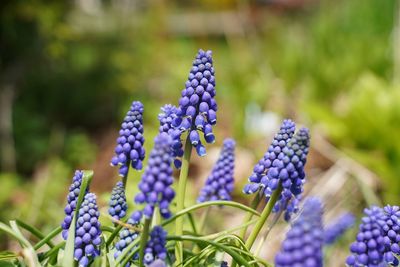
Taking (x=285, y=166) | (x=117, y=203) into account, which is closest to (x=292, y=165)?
(x=285, y=166)

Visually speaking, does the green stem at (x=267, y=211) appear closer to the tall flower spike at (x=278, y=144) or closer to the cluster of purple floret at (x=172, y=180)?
the cluster of purple floret at (x=172, y=180)

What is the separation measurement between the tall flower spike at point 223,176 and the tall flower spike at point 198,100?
58 centimetres

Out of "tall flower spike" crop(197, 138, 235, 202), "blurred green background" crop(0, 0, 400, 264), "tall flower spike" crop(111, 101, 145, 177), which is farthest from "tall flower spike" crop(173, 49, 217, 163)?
"blurred green background" crop(0, 0, 400, 264)

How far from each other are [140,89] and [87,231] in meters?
7.33

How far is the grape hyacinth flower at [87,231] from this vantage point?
1886 mm

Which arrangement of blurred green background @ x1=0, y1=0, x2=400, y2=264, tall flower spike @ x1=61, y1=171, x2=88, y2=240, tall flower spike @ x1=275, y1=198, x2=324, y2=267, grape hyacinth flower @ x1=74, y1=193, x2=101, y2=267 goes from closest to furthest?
1. tall flower spike @ x1=275, y1=198, x2=324, y2=267
2. grape hyacinth flower @ x1=74, y1=193, x2=101, y2=267
3. tall flower spike @ x1=61, y1=171, x2=88, y2=240
4. blurred green background @ x1=0, y1=0, x2=400, y2=264

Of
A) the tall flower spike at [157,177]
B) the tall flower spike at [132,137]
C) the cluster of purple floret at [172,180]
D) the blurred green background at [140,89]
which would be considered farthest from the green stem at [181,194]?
the blurred green background at [140,89]

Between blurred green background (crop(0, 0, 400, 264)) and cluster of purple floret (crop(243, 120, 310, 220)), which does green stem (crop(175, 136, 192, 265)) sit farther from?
blurred green background (crop(0, 0, 400, 264))

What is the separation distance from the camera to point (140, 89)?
914 centimetres

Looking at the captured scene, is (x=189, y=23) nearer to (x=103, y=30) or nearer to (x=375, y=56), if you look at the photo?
(x=103, y=30)

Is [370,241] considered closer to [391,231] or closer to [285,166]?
[391,231]

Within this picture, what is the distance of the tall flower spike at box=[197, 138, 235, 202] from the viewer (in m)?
2.65

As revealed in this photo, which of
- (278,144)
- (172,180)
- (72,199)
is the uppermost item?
(278,144)

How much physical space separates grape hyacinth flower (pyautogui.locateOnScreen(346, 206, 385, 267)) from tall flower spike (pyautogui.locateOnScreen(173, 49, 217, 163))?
0.60 metres
